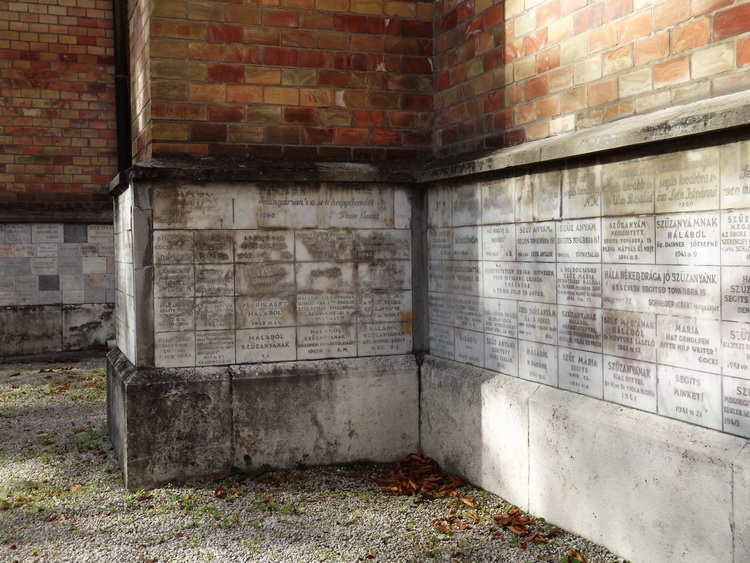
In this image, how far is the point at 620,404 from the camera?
3508mm

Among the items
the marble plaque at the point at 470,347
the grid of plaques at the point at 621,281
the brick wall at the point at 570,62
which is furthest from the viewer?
the marble plaque at the point at 470,347

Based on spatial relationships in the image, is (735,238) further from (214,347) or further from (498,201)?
(214,347)

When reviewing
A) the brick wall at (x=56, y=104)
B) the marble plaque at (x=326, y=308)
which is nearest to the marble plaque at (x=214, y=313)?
the marble plaque at (x=326, y=308)

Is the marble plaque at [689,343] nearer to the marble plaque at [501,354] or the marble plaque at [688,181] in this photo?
the marble plaque at [688,181]

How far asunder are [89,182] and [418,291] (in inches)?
258

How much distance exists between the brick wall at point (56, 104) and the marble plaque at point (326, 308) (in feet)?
19.9

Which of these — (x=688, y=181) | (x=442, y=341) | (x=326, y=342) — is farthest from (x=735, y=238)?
(x=326, y=342)

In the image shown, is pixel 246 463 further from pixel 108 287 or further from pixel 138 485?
pixel 108 287

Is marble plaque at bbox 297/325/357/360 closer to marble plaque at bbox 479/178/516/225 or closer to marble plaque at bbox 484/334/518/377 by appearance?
marble plaque at bbox 484/334/518/377

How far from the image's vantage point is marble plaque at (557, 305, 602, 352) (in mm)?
3631

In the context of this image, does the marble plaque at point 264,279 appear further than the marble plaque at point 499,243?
Yes

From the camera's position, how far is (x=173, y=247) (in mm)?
4680

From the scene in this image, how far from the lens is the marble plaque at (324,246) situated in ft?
16.2

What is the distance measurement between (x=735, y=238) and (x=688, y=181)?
1.12 feet
